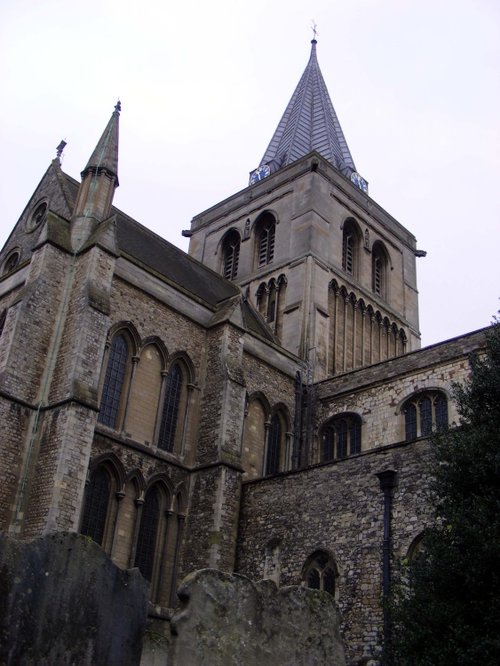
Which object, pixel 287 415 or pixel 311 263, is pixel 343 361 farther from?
pixel 287 415

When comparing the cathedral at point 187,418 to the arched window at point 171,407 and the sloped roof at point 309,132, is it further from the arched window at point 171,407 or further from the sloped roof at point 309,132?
the sloped roof at point 309,132

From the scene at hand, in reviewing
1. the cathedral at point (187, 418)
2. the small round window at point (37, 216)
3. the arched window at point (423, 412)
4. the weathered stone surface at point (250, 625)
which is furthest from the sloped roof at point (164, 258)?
the weathered stone surface at point (250, 625)

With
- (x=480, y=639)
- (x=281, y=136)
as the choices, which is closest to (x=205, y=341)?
(x=480, y=639)

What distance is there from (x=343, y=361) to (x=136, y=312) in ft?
41.8

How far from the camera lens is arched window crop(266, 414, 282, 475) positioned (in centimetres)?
2570

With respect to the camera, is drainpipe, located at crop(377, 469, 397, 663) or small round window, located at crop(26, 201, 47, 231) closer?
drainpipe, located at crop(377, 469, 397, 663)

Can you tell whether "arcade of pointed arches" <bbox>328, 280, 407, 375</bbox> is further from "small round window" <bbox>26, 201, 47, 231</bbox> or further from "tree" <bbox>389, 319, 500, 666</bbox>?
"tree" <bbox>389, 319, 500, 666</bbox>

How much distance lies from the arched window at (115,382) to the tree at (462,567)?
35.0ft

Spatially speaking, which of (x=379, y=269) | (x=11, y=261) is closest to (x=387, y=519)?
(x=11, y=261)

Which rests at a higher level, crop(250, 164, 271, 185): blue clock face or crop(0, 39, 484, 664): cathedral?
crop(250, 164, 271, 185): blue clock face

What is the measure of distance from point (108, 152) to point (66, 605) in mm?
19487


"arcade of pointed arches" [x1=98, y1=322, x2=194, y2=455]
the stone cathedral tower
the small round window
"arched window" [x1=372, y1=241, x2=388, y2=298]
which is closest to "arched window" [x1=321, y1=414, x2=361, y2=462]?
the stone cathedral tower

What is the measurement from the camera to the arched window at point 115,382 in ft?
69.6

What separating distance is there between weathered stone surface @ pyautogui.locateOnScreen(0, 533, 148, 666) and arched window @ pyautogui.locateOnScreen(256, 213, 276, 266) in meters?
29.9
